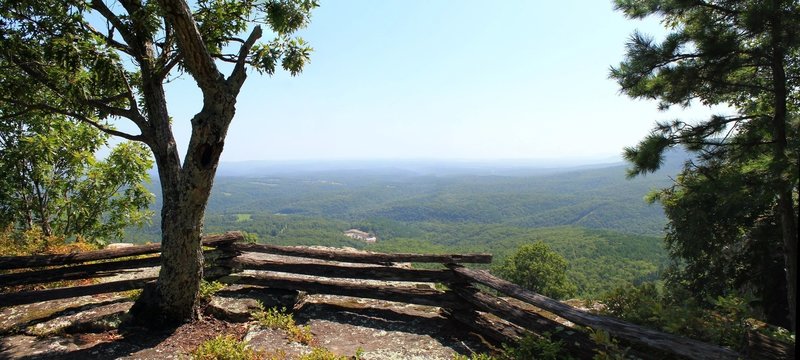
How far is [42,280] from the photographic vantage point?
24.0 ft

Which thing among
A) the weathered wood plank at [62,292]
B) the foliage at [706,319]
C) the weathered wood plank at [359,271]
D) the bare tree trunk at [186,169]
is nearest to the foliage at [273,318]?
the bare tree trunk at [186,169]

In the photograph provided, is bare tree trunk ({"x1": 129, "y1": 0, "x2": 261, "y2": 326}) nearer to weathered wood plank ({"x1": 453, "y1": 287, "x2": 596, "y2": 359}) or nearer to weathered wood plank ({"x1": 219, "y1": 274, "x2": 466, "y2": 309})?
weathered wood plank ({"x1": 219, "y1": 274, "x2": 466, "y2": 309})

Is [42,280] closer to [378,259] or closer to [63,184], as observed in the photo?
[63,184]

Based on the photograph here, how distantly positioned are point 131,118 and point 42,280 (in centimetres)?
406

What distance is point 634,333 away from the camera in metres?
4.63

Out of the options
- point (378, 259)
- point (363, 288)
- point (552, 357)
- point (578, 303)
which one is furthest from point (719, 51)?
point (363, 288)

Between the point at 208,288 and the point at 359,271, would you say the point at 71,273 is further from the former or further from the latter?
the point at 359,271

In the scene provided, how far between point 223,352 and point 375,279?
10.6 feet

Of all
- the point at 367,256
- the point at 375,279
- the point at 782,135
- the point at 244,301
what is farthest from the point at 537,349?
the point at 782,135

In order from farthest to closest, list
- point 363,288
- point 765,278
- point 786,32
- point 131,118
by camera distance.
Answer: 1. point 765,278
2. point 363,288
3. point 786,32
4. point 131,118

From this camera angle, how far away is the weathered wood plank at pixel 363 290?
745 centimetres

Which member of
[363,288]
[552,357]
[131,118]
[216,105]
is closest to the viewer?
[552,357]

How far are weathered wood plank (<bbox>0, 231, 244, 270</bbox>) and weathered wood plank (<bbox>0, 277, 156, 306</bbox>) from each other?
51cm

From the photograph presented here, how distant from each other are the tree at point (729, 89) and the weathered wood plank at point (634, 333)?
11.3ft
